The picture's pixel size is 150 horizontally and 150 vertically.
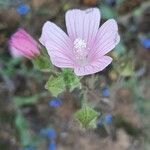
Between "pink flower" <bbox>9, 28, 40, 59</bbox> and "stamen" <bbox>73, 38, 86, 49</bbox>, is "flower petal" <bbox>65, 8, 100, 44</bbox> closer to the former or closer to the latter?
"stamen" <bbox>73, 38, 86, 49</bbox>

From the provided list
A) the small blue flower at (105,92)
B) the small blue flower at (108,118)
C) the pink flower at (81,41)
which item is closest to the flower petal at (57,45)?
the pink flower at (81,41)

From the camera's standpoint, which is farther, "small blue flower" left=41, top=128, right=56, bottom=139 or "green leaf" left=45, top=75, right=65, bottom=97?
"small blue flower" left=41, top=128, right=56, bottom=139

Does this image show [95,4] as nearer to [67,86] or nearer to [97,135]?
[97,135]

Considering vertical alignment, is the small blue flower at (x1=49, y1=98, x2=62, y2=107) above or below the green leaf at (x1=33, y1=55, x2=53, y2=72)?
below

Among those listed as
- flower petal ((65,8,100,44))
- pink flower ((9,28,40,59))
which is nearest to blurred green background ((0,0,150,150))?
flower petal ((65,8,100,44))

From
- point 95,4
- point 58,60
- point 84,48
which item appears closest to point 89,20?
point 84,48

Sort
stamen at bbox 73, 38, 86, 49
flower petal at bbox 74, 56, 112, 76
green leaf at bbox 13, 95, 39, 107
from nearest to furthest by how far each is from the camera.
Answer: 1. flower petal at bbox 74, 56, 112, 76
2. stamen at bbox 73, 38, 86, 49
3. green leaf at bbox 13, 95, 39, 107
